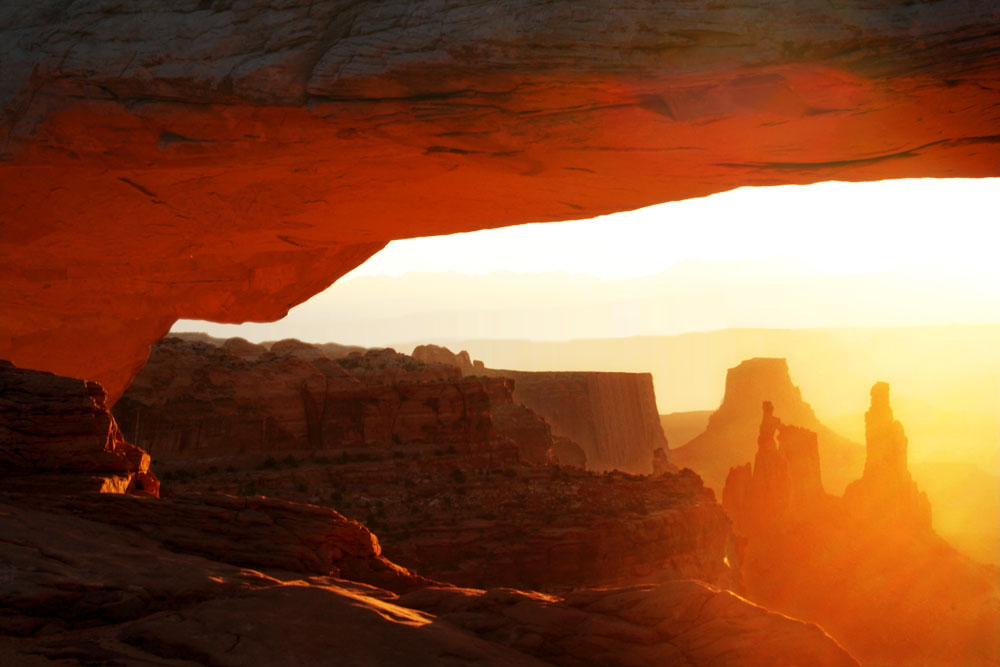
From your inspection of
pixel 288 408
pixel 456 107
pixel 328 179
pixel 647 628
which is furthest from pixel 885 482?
pixel 456 107

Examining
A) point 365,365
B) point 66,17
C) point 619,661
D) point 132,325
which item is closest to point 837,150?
point 619,661

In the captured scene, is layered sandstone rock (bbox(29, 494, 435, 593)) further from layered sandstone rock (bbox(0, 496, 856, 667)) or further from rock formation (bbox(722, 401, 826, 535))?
rock formation (bbox(722, 401, 826, 535))

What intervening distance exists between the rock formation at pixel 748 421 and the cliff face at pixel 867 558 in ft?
83.3

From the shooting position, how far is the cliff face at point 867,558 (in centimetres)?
4119

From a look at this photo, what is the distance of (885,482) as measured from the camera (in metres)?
48.8

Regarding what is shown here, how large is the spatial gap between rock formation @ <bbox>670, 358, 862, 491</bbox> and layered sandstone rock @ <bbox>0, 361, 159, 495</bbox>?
67935 mm

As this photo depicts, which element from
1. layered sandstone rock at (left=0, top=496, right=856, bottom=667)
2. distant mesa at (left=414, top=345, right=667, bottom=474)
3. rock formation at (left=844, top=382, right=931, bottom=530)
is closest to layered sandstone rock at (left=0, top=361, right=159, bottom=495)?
layered sandstone rock at (left=0, top=496, right=856, bottom=667)

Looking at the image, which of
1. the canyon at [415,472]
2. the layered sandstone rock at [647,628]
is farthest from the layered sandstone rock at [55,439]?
the canyon at [415,472]

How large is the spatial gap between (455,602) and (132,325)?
444 inches

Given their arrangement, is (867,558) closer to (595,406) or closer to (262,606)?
(595,406)

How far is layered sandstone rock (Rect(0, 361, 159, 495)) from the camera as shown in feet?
36.3

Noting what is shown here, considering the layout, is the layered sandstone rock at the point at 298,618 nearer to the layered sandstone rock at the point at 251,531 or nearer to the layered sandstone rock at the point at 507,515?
the layered sandstone rock at the point at 251,531

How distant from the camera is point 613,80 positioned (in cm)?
970

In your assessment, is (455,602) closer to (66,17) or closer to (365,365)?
(66,17)
